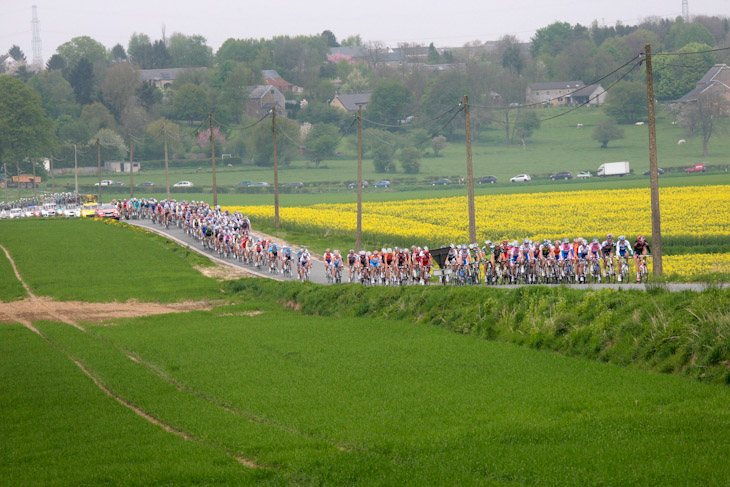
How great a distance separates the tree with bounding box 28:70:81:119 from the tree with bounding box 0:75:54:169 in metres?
26.3

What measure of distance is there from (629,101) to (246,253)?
10731 centimetres

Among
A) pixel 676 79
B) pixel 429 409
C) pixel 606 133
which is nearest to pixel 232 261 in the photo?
pixel 429 409

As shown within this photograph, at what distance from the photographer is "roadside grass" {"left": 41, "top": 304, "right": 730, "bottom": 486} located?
42.0 feet

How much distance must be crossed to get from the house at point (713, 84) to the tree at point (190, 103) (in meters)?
78.7

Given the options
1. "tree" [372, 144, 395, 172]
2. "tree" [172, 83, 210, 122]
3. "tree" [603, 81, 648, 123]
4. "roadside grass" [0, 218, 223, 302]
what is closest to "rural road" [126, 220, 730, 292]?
"roadside grass" [0, 218, 223, 302]

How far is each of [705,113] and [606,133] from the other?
14.1m

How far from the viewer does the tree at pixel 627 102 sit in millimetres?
141375

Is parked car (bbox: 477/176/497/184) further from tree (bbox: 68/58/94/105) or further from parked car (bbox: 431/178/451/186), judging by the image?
tree (bbox: 68/58/94/105)

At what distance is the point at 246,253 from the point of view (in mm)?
49688

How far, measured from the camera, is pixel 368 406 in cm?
1695

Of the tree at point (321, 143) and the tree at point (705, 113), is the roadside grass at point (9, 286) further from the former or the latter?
the tree at point (705, 113)

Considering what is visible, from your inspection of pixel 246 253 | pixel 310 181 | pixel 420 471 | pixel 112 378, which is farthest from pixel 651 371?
pixel 310 181

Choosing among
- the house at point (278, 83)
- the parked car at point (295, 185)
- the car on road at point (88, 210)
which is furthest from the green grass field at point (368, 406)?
the house at point (278, 83)

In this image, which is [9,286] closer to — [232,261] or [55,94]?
[232,261]
